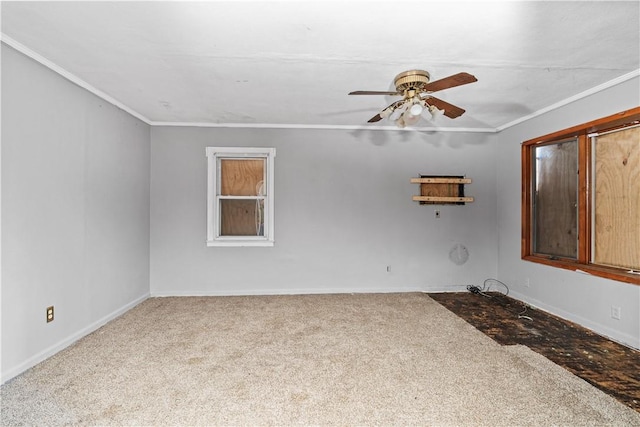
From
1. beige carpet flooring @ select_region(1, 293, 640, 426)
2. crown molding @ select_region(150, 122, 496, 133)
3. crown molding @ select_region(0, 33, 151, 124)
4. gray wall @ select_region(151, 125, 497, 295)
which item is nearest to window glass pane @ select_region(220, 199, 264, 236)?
gray wall @ select_region(151, 125, 497, 295)

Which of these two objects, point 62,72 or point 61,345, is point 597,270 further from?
point 62,72

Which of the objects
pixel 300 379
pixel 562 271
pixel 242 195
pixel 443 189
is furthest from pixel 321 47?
pixel 562 271

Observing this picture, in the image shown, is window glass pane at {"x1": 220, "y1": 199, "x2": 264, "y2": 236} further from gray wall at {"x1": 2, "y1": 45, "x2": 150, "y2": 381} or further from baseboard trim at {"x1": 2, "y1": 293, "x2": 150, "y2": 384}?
baseboard trim at {"x1": 2, "y1": 293, "x2": 150, "y2": 384}

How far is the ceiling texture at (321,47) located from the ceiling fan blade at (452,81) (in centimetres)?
32

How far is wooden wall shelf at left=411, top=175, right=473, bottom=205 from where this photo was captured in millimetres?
4398

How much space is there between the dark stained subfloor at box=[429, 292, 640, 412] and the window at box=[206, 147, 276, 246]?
2.68m

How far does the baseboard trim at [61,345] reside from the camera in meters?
2.17

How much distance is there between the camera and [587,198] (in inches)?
127

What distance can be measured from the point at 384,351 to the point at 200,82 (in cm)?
292

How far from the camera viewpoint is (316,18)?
1.90 m

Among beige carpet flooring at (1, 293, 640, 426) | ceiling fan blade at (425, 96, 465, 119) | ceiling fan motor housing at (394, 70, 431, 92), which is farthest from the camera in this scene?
ceiling fan blade at (425, 96, 465, 119)

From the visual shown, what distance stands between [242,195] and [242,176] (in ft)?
0.91

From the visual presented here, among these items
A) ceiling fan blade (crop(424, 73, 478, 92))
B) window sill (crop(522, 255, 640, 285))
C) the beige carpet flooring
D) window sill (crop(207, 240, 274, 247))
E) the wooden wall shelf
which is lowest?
the beige carpet flooring

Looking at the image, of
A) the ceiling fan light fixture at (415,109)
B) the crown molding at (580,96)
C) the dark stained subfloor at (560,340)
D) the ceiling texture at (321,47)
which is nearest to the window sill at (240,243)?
the ceiling texture at (321,47)
